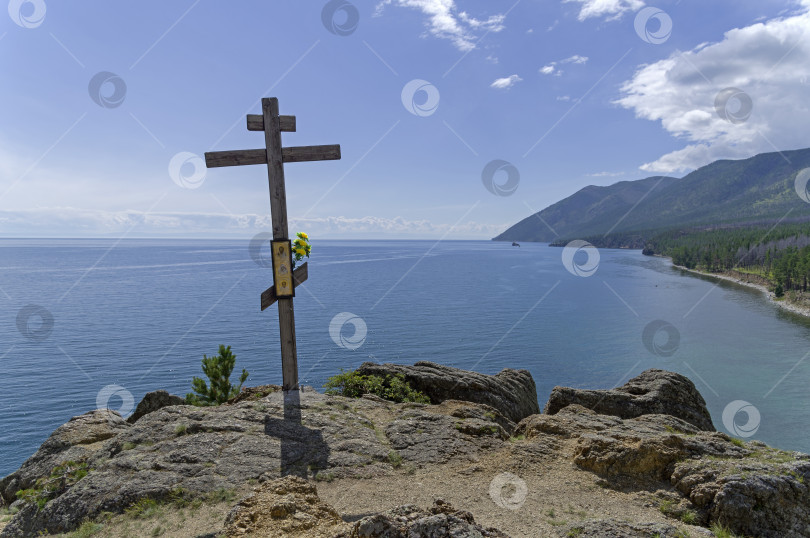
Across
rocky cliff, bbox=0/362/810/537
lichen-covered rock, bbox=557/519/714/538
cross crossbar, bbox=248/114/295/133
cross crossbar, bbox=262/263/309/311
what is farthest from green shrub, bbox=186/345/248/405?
lichen-covered rock, bbox=557/519/714/538

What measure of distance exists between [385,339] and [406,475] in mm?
51117

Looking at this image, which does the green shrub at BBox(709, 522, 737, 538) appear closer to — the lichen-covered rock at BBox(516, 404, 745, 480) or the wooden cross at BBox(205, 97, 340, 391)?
the lichen-covered rock at BBox(516, 404, 745, 480)

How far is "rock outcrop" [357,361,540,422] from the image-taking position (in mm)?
13383

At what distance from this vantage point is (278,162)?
1088 centimetres

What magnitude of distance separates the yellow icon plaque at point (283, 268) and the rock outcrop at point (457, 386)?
13.4 ft

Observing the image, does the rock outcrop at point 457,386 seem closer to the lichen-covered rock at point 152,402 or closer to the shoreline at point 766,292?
the lichen-covered rock at point 152,402

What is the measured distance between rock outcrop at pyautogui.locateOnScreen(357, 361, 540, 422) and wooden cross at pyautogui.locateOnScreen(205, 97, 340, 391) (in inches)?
158

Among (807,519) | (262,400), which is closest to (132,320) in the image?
(262,400)

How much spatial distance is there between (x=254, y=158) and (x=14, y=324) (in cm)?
7785

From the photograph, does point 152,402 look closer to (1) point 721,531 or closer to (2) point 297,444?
(2) point 297,444

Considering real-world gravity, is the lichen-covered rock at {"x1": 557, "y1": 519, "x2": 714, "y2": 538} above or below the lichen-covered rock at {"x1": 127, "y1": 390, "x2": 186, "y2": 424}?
above

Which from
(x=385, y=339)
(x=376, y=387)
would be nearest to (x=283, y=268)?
(x=376, y=387)

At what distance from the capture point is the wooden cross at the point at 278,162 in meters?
10.7

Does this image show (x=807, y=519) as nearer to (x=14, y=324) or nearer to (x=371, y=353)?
(x=371, y=353)
